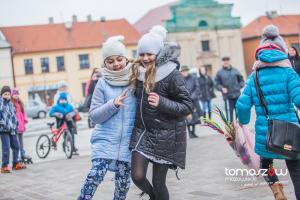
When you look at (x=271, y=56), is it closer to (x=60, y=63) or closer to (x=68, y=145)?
(x=68, y=145)

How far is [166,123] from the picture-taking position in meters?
4.53

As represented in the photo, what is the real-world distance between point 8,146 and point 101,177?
595 cm

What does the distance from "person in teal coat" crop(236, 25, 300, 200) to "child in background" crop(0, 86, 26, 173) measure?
240 inches

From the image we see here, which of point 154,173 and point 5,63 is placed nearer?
point 154,173

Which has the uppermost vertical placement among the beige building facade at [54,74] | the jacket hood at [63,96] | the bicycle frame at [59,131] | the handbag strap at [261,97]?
the beige building facade at [54,74]

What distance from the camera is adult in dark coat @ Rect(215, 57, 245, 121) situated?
13.0 meters

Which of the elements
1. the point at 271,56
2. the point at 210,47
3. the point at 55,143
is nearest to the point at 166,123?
the point at 271,56

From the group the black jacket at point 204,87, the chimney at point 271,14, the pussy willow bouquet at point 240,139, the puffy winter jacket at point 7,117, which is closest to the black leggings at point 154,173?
the pussy willow bouquet at point 240,139

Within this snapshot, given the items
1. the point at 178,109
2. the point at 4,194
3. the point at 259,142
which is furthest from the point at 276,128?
the point at 4,194

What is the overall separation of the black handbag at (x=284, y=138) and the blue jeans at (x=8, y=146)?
21.5 feet

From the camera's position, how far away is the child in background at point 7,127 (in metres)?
10.2

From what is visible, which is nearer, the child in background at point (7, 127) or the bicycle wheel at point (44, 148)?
the child in background at point (7, 127)

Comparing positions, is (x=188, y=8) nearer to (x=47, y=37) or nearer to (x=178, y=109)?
(x=47, y=37)

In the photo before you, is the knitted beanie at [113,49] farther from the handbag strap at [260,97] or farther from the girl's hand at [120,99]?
the handbag strap at [260,97]
